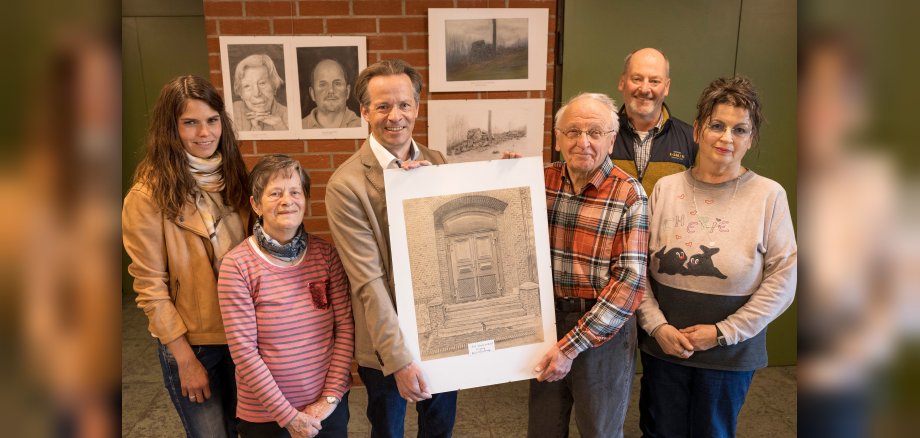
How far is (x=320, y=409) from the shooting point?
1.89 meters

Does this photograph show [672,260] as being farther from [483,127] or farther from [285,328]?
[483,127]

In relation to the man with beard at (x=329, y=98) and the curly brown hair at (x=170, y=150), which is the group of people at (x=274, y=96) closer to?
the man with beard at (x=329, y=98)

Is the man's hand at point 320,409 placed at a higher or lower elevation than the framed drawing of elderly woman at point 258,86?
lower

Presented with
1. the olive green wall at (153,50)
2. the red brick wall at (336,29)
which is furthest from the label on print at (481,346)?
the olive green wall at (153,50)

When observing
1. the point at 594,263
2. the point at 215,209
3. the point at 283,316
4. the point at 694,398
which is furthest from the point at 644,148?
the point at 215,209

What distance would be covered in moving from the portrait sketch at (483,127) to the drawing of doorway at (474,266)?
4.55 ft

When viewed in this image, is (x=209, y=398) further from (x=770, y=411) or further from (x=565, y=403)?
(x=770, y=411)

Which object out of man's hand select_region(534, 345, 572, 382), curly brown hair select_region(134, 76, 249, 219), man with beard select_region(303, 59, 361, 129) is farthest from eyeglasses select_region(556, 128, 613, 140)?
man with beard select_region(303, 59, 361, 129)

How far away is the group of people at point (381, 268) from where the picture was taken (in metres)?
1.81

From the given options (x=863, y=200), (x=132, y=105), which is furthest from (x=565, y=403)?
(x=132, y=105)

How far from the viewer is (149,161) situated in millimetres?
1826

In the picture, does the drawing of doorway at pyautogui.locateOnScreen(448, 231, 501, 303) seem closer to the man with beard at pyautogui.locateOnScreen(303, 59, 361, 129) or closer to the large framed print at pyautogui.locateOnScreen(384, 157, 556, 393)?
the large framed print at pyautogui.locateOnScreen(384, 157, 556, 393)

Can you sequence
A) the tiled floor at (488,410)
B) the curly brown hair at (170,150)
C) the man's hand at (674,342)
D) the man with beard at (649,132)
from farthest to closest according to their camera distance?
the tiled floor at (488,410)
the man with beard at (649,132)
the man's hand at (674,342)
the curly brown hair at (170,150)

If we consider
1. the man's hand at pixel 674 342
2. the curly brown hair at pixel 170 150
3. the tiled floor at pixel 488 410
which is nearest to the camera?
the curly brown hair at pixel 170 150
